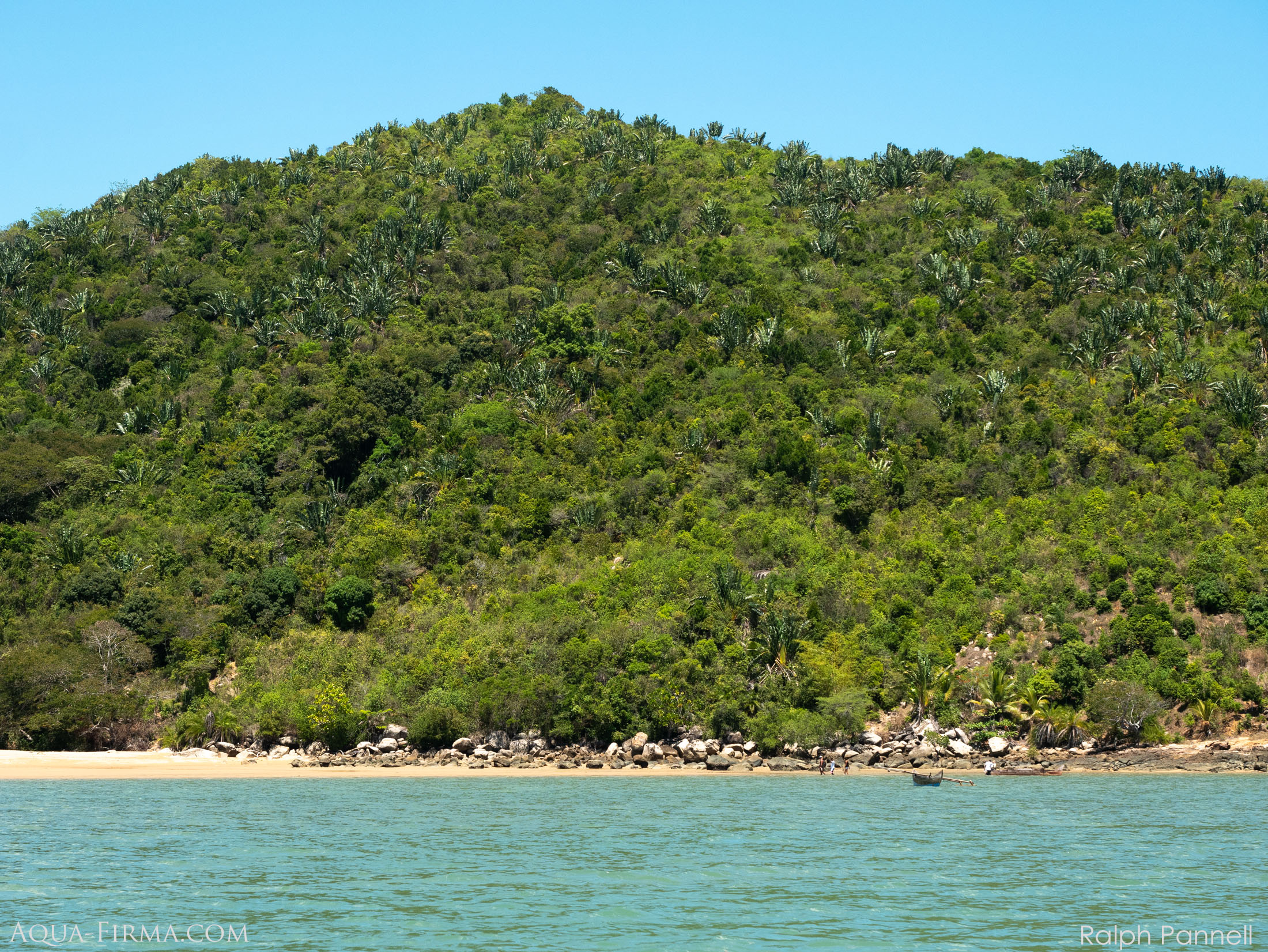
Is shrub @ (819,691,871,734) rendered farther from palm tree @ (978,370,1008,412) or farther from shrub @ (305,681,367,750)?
palm tree @ (978,370,1008,412)

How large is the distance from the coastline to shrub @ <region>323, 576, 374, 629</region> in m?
11.3

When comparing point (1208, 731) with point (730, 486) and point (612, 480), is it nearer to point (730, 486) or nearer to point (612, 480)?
point (730, 486)

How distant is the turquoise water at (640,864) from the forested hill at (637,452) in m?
12.2

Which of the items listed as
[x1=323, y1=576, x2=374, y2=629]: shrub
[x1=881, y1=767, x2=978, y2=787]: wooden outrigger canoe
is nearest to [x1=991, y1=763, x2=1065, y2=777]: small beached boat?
[x1=881, y1=767, x2=978, y2=787]: wooden outrigger canoe

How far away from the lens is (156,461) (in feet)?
232

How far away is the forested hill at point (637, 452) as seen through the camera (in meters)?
49.5

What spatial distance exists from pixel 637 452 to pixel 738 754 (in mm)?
23440

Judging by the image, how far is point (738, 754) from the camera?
4681 centimetres

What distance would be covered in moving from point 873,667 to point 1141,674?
10.6m

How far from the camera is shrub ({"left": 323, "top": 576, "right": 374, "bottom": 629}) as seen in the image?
190 feet

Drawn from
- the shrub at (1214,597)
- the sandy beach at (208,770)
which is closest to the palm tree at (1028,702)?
the sandy beach at (208,770)

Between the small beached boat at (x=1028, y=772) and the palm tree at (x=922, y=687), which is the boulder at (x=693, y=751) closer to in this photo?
the palm tree at (x=922, y=687)

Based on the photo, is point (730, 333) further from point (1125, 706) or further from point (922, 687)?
point (1125, 706)

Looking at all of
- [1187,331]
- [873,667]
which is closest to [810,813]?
[873,667]
